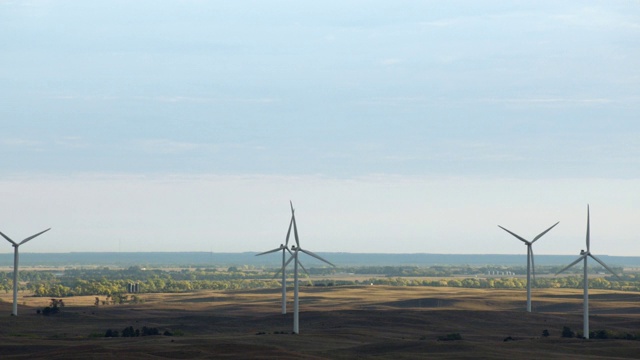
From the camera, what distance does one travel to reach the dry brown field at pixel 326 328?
3041 inches

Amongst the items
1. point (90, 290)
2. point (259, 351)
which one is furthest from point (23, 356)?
point (90, 290)

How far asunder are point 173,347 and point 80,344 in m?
7.59

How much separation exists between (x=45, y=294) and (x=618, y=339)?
113 m

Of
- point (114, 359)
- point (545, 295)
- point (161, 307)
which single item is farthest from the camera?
point (545, 295)

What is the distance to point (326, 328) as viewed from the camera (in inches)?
4104

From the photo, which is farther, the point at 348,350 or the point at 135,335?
the point at 135,335

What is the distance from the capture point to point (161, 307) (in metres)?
143

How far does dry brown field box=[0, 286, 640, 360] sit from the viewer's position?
253ft

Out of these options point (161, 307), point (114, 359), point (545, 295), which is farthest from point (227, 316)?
point (545, 295)

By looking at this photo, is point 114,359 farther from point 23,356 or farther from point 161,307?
point 161,307

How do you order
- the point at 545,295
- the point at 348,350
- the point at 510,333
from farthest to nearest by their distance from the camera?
the point at 545,295
the point at 510,333
the point at 348,350

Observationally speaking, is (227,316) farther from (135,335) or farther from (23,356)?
(23,356)

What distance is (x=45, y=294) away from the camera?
183875mm

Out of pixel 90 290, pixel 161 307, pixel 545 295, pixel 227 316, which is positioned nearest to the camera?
pixel 227 316
